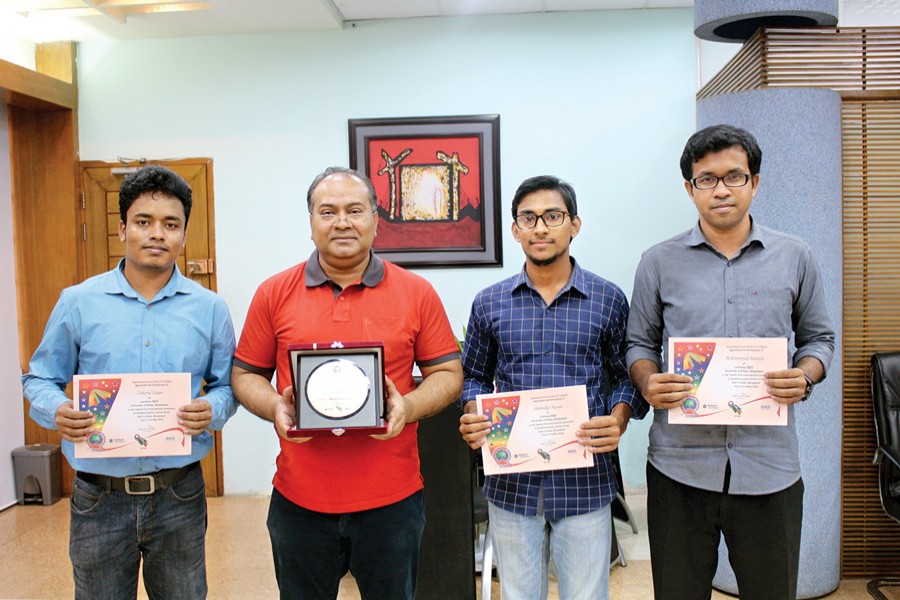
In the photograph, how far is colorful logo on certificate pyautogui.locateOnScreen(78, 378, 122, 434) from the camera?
5.68 ft

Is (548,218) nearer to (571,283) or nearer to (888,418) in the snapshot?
(571,283)

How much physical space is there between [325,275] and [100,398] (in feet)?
2.11

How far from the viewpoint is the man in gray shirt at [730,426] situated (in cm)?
175

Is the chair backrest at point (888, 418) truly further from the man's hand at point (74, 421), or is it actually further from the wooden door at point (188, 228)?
the wooden door at point (188, 228)

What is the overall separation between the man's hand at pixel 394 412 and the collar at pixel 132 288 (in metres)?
0.67

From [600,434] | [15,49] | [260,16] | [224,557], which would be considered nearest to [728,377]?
[600,434]

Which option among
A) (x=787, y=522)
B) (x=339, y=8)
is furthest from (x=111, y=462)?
(x=339, y=8)

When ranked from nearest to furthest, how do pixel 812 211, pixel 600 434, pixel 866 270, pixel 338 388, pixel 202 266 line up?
1. pixel 338 388
2. pixel 600 434
3. pixel 812 211
4. pixel 866 270
5. pixel 202 266

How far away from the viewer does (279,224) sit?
442 centimetres

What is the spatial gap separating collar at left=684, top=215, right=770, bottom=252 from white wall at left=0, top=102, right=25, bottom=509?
414 cm

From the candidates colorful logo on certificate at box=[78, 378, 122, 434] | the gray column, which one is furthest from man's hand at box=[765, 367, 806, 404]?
colorful logo on certificate at box=[78, 378, 122, 434]

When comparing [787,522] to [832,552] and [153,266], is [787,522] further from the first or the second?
[153,266]

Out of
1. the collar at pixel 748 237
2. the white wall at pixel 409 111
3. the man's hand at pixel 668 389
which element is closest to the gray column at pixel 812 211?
the collar at pixel 748 237

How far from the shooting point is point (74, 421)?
171 cm
